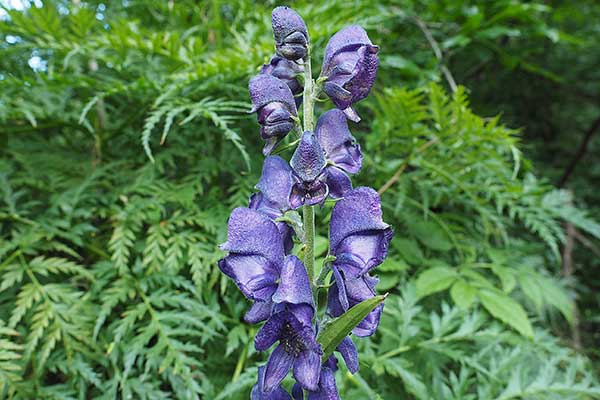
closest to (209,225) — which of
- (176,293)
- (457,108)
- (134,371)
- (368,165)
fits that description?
(176,293)

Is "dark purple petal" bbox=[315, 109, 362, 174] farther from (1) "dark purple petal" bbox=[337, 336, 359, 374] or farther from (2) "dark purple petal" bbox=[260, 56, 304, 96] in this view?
(1) "dark purple petal" bbox=[337, 336, 359, 374]

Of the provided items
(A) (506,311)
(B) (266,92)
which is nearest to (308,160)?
(B) (266,92)

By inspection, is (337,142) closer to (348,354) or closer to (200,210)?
(348,354)

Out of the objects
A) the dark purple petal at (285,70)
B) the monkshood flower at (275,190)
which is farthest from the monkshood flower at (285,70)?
the monkshood flower at (275,190)

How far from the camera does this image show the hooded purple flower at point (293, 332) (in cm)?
59

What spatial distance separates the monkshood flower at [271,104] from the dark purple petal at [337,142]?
62mm

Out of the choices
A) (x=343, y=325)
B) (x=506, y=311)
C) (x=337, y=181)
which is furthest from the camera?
(x=506, y=311)

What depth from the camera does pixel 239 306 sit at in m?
1.05

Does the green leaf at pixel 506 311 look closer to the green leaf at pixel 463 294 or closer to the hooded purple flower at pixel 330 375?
the green leaf at pixel 463 294

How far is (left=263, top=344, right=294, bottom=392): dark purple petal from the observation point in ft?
2.05

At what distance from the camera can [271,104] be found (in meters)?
0.67

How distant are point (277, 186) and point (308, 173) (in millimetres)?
102

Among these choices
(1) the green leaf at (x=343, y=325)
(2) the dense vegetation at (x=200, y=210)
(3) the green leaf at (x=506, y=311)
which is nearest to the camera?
(1) the green leaf at (x=343, y=325)

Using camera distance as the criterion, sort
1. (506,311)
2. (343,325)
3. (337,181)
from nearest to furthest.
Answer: (343,325) → (337,181) → (506,311)
